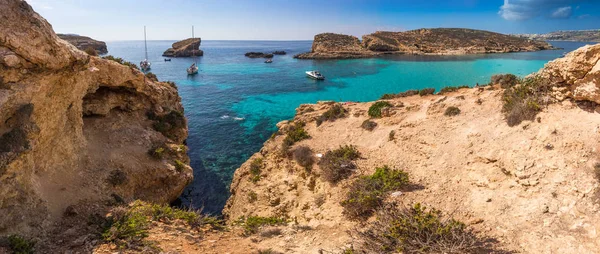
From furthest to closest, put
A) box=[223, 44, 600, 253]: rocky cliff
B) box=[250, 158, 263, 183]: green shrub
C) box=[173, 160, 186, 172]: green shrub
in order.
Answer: box=[250, 158, 263, 183]: green shrub → box=[173, 160, 186, 172]: green shrub → box=[223, 44, 600, 253]: rocky cliff

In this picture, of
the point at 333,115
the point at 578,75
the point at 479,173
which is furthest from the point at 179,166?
the point at 578,75

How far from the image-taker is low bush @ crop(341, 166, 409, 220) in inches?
352

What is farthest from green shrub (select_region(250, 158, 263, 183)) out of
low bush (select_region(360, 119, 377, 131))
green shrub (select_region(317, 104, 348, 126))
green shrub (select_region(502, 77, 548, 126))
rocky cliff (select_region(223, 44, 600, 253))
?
green shrub (select_region(502, 77, 548, 126))

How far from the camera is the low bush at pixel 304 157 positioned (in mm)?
14293

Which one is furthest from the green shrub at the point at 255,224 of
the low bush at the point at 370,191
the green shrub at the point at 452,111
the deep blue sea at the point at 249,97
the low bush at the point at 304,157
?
the green shrub at the point at 452,111

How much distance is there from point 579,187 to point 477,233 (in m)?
2.99

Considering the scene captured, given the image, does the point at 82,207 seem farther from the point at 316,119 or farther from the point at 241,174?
the point at 316,119

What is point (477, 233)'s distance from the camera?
709 cm

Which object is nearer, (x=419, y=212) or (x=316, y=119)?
(x=419, y=212)

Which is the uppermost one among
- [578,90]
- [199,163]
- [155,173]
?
[578,90]

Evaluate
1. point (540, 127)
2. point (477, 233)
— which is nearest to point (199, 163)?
point (477, 233)

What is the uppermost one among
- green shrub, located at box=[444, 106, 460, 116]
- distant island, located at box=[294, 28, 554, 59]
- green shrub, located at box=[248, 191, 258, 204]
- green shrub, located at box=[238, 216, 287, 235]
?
distant island, located at box=[294, 28, 554, 59]

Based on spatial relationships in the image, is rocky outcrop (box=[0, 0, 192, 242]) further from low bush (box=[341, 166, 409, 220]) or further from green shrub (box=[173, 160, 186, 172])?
low bush (box=[341, 166, 409, 220])

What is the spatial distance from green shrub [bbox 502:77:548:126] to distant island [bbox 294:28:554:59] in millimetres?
72505
